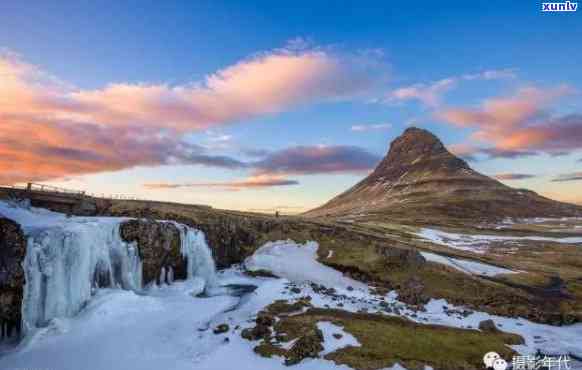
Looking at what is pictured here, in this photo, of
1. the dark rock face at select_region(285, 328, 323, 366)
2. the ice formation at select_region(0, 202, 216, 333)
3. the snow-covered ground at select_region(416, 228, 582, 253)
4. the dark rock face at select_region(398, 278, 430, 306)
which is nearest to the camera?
the dark rock face at select_region(285, 328, 323, 366)

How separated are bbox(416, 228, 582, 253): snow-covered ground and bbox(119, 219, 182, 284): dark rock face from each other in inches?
3329

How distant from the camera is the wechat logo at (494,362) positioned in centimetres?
2992

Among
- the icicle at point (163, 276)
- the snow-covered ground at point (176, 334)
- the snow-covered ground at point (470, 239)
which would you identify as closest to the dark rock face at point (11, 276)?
the snow-covered ground at point (176, 334)

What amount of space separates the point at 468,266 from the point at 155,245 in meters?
56.1

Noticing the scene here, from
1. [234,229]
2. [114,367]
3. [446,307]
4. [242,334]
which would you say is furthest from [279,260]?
[114,367]

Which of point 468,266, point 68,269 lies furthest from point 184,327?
point 468,266

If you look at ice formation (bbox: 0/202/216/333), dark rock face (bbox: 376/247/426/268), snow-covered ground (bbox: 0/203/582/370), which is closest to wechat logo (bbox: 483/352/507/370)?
snow-covered ground (bbox: 0/203/582/370)

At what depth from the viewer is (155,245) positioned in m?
49.2

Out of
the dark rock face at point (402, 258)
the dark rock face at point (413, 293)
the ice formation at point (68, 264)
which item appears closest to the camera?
the ice formation at point (68, 264)

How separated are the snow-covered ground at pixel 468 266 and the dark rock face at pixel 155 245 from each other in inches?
1755

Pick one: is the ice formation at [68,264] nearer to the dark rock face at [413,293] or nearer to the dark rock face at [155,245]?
the dark rock face at [155,245]

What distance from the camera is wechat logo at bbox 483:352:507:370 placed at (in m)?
29.9

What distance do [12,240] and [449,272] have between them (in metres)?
59.1

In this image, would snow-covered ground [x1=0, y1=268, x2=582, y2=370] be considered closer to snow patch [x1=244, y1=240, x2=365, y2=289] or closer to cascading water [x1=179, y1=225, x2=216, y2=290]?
cascading water [x1=179, y1=225, x2=216, y2=290]
